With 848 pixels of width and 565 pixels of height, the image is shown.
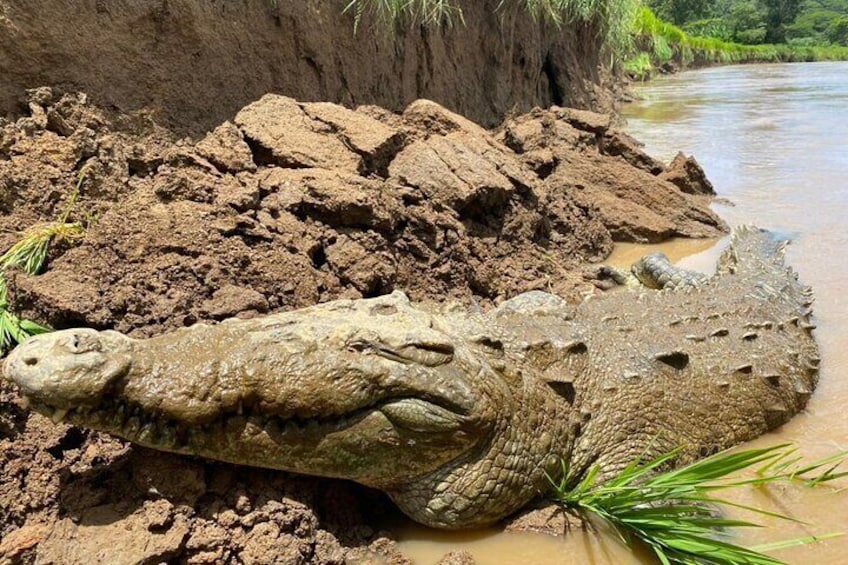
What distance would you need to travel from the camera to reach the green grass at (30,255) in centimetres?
273

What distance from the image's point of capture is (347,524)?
104 inches

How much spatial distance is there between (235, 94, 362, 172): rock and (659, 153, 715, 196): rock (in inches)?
169

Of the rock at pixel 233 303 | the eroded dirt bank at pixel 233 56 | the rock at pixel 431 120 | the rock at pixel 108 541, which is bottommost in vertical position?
the rock at pixel 108 541

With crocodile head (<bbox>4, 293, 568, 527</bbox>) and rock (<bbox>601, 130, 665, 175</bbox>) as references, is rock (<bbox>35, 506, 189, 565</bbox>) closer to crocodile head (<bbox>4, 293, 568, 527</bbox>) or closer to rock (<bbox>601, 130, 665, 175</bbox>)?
crocodile head (<bbox>4, 293, 568, 527</bbox>)

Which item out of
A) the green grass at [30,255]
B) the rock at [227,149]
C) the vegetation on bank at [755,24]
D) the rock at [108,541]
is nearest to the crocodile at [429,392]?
the rock at [108,541]

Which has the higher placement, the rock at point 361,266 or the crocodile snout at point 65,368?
the crocodile snout at point 65,368

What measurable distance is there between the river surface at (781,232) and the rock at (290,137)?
94.5 inches

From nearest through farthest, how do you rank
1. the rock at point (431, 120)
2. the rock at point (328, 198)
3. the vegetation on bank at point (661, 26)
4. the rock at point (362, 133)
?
the rock at point (328, 198)
the rock at point (362, 133)
the rock at point (431, 120)
the vegetation on bank at point (661, 26)

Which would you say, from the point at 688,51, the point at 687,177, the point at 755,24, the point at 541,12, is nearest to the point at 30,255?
the point at 687,177

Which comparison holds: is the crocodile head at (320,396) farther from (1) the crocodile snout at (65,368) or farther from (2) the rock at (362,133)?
(2) the rock at (362,133)

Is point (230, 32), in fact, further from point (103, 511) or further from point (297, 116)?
point (103, 511)

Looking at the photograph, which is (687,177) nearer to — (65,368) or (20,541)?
(65,368)

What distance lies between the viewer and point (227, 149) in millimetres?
3992

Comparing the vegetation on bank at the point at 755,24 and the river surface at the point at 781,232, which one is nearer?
the river surface at the point at 781,232
